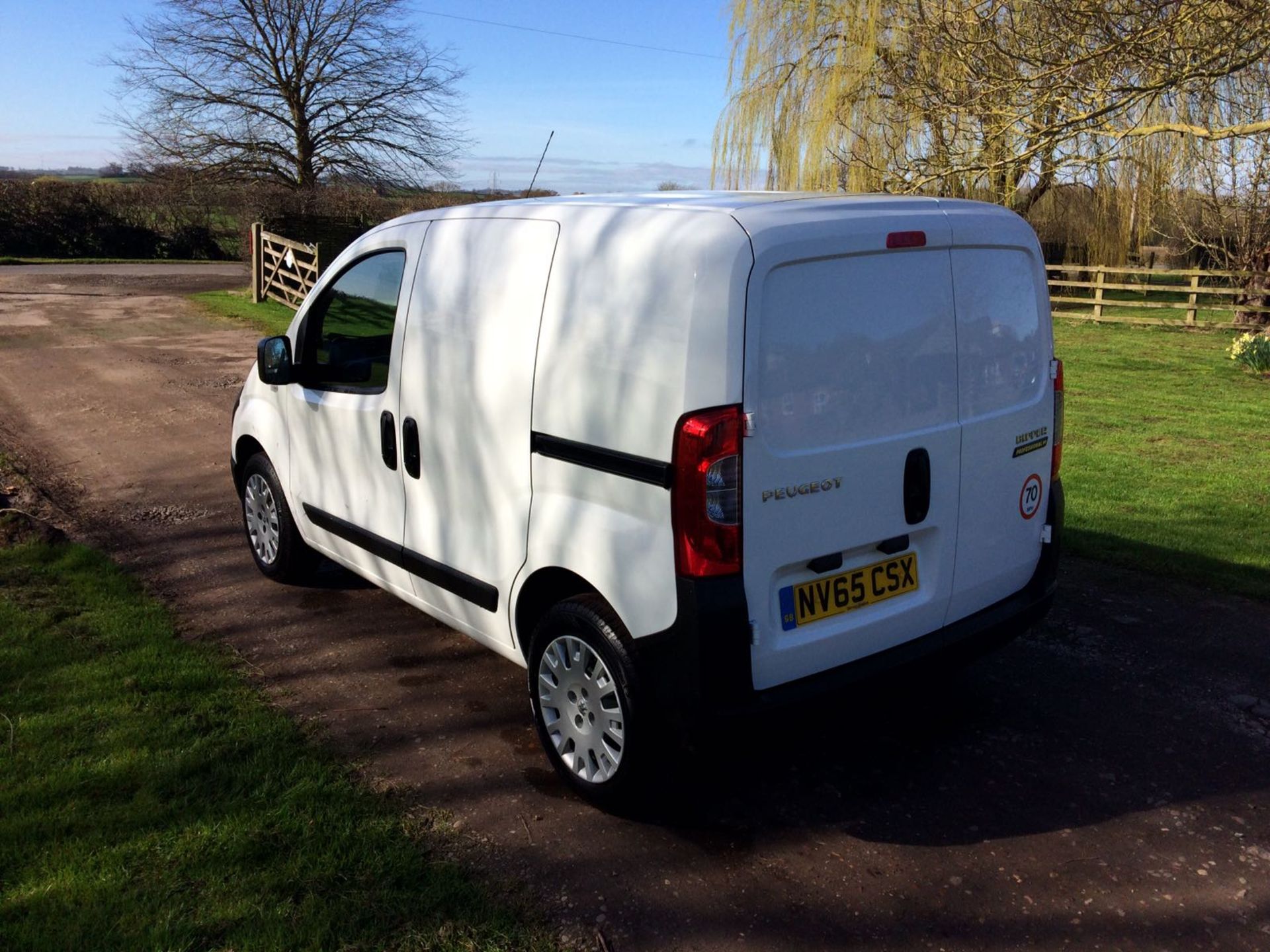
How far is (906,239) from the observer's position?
337cm

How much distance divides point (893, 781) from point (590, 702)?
117 centimetres

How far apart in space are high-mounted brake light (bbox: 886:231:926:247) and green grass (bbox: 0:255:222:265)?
3261 cm

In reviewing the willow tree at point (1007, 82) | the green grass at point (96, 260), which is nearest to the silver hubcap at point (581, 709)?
the willow tree at point (1007, 82)

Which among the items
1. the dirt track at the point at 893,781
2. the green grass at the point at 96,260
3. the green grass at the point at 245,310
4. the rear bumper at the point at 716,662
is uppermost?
the green grass at the point at 96,260

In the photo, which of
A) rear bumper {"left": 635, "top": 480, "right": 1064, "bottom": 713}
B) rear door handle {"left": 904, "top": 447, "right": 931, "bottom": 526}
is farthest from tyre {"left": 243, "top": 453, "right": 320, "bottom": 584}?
rear door handle {"left": 904, "top": 447, "right": 931, "bottom": 526}

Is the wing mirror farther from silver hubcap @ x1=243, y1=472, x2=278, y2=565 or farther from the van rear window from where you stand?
the van rear window

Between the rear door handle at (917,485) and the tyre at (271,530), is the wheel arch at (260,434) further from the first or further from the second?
the rear door handle at (917,485)

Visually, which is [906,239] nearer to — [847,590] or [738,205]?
[738,205]

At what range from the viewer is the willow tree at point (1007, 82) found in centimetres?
848

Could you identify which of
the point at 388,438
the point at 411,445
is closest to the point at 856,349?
the point at 411,445

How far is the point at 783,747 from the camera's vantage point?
4004 mm

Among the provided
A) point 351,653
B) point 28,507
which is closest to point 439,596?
point 351,653

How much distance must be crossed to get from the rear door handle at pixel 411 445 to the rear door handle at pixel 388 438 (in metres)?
0.09

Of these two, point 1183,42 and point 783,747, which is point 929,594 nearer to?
point 783,747
